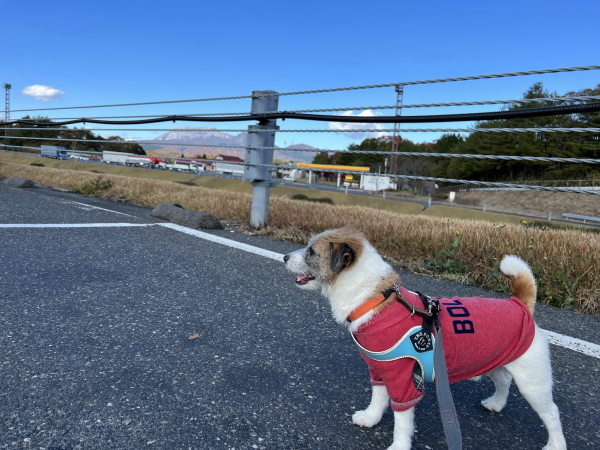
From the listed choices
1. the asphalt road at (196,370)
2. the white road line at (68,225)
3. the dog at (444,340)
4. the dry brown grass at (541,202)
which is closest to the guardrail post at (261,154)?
the white road line at (68,225)

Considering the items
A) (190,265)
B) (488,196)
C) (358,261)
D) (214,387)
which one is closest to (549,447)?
(358,261)

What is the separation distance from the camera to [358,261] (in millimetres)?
2316

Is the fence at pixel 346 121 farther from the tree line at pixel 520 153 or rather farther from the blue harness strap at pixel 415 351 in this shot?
the tree line at pixel 520 153

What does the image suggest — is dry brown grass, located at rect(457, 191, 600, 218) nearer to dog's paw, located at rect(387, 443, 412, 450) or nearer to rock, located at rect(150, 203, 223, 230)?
rock, located at rect(150, 203, 223, 230)

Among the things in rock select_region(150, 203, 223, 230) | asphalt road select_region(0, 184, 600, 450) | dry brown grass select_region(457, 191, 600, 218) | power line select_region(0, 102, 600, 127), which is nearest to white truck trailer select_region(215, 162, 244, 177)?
rock select_region(150, 203, 223, 230)

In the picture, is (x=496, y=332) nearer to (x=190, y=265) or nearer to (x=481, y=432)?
(x=481, y=432)

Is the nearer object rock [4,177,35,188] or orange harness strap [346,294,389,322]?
orange harness strap [346,294,389,322]

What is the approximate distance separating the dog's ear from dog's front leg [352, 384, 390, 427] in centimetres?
67

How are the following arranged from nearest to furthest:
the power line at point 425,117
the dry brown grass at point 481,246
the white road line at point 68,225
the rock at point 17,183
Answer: the power line at point 425,117 < the dry brown grass at point 481,246 < the white road line at point 68,225 < the rock at point 17,183

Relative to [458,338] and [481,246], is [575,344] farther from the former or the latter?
[481,246]

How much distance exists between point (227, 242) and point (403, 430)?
3766mm

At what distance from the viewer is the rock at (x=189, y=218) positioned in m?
6.11

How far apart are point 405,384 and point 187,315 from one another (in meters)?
1.68

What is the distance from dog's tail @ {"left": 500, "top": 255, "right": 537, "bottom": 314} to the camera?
7.66ft
